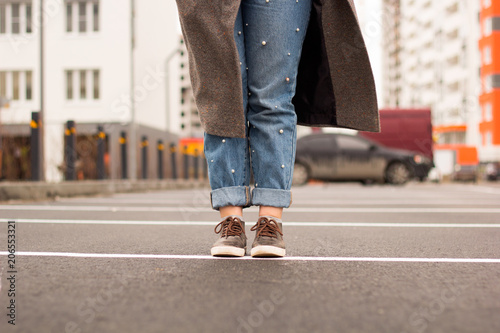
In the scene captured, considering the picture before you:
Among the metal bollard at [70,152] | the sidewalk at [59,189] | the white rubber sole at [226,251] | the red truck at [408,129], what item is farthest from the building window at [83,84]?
the white rubber sole at [226,251]

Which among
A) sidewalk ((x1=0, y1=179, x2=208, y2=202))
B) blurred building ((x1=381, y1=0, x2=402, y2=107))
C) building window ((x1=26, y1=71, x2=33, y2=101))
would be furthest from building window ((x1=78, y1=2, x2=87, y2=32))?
blurred building ((x1=381, y1=0, x2=402, y2=107))

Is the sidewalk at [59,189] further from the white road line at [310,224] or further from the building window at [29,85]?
the building window at [29,85]

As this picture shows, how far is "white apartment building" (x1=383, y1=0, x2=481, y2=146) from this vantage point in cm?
4688

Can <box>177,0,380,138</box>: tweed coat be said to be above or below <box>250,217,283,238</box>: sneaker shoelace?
above

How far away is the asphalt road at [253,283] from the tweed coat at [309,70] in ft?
2.03

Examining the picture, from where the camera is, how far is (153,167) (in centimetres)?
2683

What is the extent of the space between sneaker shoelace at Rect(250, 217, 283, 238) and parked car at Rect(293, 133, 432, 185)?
12.8 metres

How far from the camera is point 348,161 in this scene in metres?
15.4

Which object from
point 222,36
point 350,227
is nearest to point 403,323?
point 222,36

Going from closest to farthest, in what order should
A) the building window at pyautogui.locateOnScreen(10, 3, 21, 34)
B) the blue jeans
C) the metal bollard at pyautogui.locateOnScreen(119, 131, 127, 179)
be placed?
the blue jeans, the metal bollard at pyautogui.locateOnScreen(119, 131, 127, 179), the building window at pyautogui.locateOnScreen(10, 3, 21, 34)

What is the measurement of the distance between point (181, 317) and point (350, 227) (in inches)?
94.1

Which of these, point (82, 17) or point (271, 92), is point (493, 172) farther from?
point (271, 92)

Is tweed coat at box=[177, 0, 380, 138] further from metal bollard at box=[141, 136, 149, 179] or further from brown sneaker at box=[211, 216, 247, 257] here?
metal bollard at box=[141, 136, 149, 179]

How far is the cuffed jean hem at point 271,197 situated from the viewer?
98.8 inches
